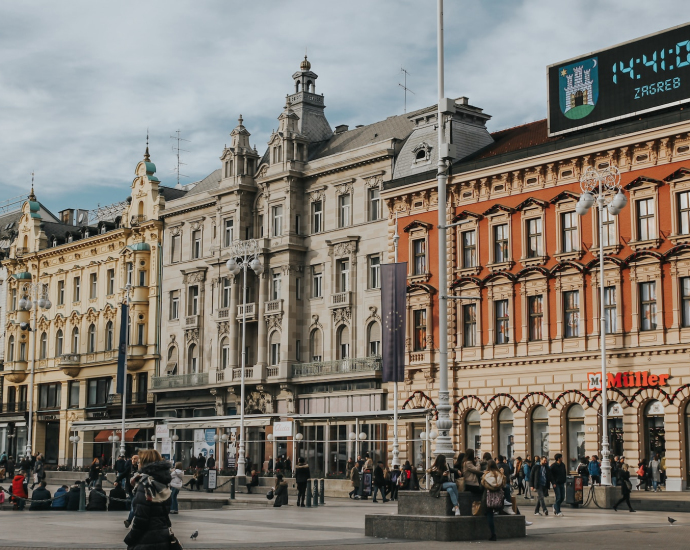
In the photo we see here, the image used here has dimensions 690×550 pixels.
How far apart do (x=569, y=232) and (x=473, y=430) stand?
33.3ft

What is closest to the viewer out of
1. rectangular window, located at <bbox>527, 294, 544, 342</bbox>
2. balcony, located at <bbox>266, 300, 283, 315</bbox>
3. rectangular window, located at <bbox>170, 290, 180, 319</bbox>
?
rectangular window, located at <bbox>527, 294, 544, 342</bbox>

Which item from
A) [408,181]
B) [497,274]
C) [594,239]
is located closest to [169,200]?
[408,181]

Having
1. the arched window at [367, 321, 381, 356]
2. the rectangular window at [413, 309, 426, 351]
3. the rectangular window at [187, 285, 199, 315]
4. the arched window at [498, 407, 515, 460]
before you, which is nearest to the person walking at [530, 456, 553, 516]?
the arched window at [498, 407, 515, 460]

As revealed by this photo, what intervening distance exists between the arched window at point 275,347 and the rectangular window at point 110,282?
1811cm

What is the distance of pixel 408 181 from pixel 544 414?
13.8m

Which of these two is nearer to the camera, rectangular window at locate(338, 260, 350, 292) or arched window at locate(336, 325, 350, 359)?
arched window at locate(336, 325, 350, 359)

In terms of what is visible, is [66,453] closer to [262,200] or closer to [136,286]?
[136,286]

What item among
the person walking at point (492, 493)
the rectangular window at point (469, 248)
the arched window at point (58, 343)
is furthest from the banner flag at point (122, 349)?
the person walking at point (492, 493)

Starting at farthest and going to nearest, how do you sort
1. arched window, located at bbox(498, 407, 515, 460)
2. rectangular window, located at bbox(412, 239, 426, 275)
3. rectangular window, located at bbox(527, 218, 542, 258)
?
Answer: 1. rectangular window, located at bbox(412, 239, 426, 275)
2. arched window, located at bbox(498, 407, 515, 460)
3. rectangular window, located at bbox(527, 218, 542, 258)

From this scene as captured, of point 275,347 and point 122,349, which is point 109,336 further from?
point 275,347

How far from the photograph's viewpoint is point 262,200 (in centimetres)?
6194

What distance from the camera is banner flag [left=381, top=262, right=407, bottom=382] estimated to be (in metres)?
45.2

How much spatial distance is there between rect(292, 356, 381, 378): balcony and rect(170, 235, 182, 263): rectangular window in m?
14.4

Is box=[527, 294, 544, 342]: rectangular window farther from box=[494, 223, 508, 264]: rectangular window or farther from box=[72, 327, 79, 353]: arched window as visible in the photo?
box=[72, 327, 79, 353]: arched window
